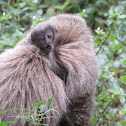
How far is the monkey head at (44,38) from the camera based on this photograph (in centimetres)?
320

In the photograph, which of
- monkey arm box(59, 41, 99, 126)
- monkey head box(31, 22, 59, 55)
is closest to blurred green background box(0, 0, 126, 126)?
monkey arm box(59, 41, 99, 126)

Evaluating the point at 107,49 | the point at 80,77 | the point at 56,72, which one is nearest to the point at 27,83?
Result: the point at 56,72

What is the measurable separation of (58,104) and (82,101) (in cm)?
67

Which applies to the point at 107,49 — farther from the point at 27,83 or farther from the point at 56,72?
the point at 27,83

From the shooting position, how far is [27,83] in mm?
2828

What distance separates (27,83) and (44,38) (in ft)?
2.37

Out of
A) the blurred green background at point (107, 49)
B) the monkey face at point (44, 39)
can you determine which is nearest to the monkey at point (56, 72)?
the monkey face at point (44, 39)

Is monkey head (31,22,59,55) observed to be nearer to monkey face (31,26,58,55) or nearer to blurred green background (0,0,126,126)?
monkey face (31,26,58,55)

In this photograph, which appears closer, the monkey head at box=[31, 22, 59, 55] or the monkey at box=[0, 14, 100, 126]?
the monkey at box=[0, 14, 100, 126]

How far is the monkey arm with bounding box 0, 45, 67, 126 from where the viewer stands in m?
2.77

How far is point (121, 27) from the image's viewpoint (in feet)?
14.7

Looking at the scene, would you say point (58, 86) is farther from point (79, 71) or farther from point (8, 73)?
point (8, 73)

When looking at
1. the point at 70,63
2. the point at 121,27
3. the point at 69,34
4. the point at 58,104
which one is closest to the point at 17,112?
the point at 58,104

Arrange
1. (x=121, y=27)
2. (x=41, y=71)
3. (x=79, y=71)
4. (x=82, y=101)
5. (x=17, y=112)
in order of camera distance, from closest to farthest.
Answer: (x=17, y=112) → (x=41, y=71) → (x=79, y=71) → (x=82, y=101) → (x=121, y=27)
